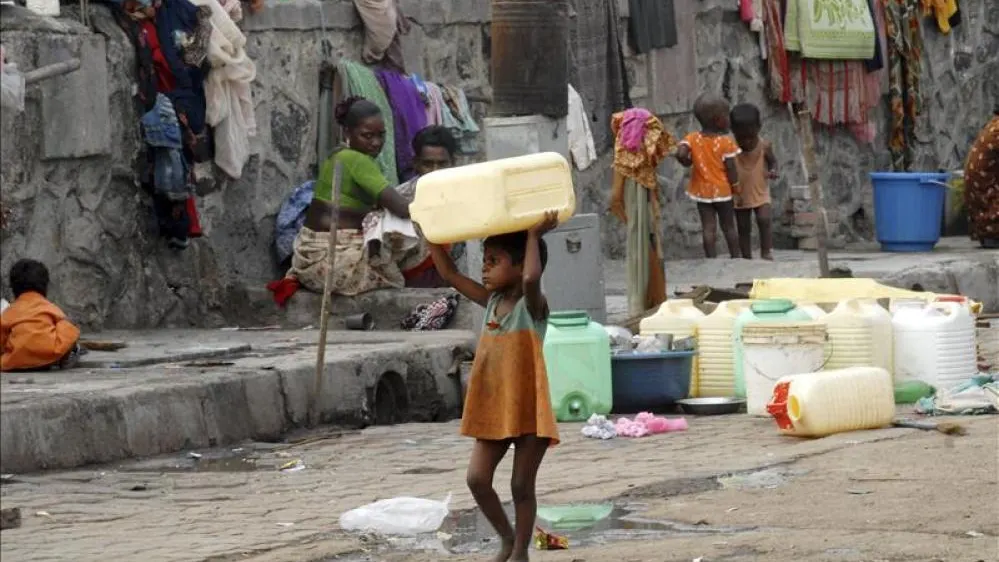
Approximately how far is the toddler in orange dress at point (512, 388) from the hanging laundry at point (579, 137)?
8.71 m

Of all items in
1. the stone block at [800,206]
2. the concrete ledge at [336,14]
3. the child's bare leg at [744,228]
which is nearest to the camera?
the concrete ledge at [336,14]

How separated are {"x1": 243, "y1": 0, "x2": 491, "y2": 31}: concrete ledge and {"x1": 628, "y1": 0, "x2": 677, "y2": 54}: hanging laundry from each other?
68.4 inches

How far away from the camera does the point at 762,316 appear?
10438 mm

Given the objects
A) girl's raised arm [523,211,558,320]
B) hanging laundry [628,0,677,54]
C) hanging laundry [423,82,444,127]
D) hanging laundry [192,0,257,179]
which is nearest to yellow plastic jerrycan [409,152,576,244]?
girl's raised arm [523,211,558,320]

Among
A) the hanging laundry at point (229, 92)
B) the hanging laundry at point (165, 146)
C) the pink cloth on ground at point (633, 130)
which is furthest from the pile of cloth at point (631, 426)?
the hanging laundry at point (229, 92)

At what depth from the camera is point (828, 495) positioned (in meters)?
7.59

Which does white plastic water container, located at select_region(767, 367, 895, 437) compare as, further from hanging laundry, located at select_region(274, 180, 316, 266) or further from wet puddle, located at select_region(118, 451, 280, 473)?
hanging laundry, located at select_region(274, 180, 316, 266)

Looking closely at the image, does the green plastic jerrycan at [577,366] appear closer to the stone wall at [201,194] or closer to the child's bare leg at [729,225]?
the stone wall at [201,194]

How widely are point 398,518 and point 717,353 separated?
13.2 feet

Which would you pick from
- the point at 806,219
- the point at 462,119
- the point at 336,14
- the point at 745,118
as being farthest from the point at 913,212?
the point at 336,14

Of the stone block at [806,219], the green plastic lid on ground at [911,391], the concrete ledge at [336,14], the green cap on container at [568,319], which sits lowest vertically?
the green plastic lid on ground at [911,391]

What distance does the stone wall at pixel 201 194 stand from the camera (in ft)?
36.7

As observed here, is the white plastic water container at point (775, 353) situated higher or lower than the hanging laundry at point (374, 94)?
lower

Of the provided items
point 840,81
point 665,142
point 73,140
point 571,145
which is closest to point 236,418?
point 73,140
